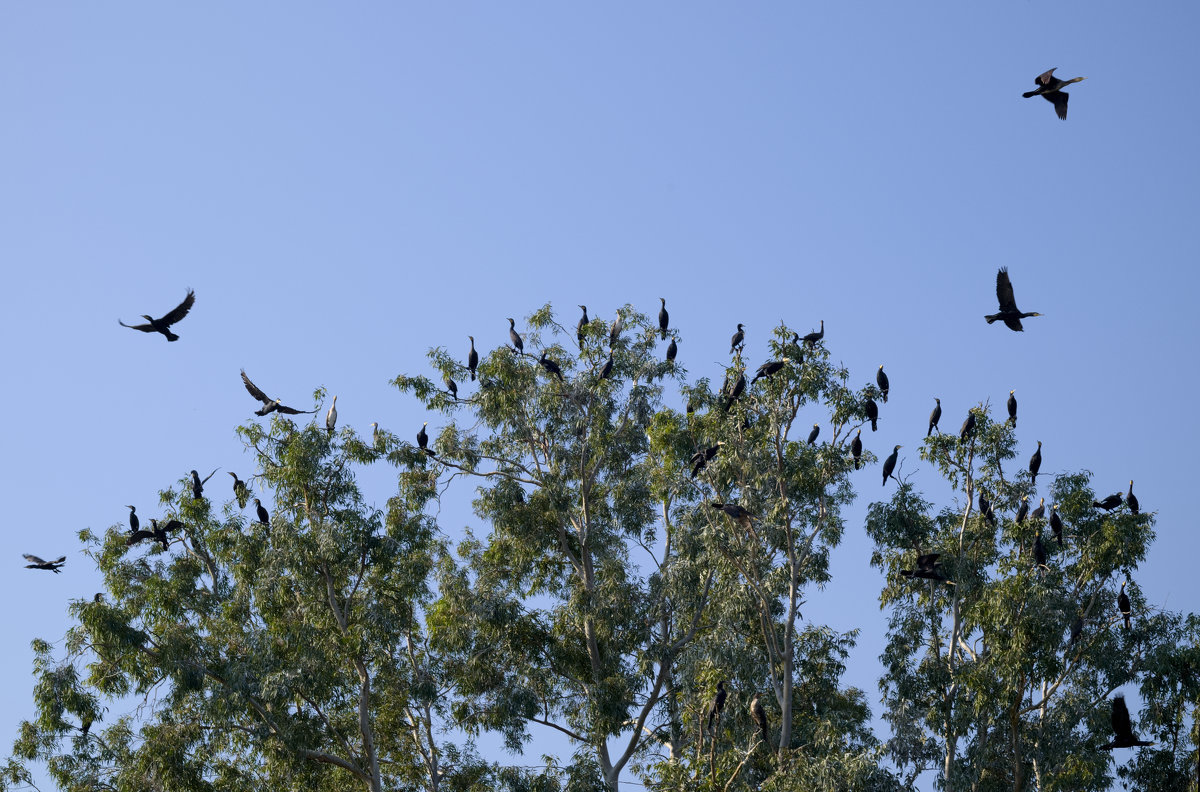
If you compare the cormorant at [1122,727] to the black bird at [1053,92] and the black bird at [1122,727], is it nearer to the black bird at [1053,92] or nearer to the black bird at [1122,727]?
the black bird at [1122,727]

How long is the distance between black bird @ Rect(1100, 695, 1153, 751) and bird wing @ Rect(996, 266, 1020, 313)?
4.23m

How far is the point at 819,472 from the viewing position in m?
19.2

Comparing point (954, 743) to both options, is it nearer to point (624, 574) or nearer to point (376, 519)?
point (624, 574)

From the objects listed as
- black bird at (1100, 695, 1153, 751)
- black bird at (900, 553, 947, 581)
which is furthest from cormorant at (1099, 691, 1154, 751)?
black bird at (900, 553, 947, 581)

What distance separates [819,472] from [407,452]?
6.36m

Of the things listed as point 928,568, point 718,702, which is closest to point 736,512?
point 928,568

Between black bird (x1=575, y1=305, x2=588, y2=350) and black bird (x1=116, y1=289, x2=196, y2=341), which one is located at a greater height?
black bird (x1=575, y1=305, x2=588, y2=350)

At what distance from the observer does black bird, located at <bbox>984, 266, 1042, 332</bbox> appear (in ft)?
53.7

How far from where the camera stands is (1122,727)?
1738 cm

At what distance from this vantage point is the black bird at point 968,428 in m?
19.4

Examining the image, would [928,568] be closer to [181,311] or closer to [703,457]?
[703,457]

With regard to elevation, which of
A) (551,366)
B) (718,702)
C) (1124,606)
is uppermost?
(551,366)

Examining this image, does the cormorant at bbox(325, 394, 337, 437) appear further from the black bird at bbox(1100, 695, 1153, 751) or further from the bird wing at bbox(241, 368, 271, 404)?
the black bird at bbox(1100, 695, 1153, 751)

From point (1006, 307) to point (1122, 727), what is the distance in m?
4.62
